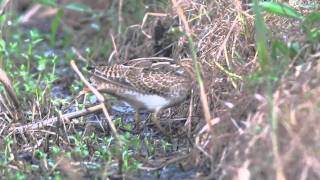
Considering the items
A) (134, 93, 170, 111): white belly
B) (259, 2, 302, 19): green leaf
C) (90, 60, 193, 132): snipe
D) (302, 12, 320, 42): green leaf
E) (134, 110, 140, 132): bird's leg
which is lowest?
(134, 110, 140, 132): bird's leg

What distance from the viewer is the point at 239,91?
438cm

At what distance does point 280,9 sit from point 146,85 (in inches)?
33.1

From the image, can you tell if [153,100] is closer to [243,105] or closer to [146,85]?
[146,85]

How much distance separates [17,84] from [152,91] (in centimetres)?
145

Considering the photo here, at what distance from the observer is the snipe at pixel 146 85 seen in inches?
183

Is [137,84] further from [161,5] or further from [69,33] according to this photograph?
[69,33]

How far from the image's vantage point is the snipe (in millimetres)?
4637

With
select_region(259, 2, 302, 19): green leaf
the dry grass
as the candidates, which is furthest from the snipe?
select_region(259, 2, 302, 19): green leaf

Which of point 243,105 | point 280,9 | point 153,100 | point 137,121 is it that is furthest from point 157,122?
point 280,9

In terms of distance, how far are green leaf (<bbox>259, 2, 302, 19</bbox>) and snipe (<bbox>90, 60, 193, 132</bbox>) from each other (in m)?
0.54

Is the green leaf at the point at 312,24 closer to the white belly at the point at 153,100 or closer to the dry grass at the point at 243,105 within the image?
the dry grass at the point at 243,105

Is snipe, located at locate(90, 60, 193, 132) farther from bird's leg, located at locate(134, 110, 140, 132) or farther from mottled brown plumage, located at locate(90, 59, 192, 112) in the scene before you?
bird's leg, located at locate(134, 110, 140, 132)

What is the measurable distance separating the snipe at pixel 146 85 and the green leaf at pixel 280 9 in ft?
1.77

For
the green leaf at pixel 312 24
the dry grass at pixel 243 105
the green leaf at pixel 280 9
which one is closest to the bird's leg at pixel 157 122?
the dry grass at pixel 243 105
